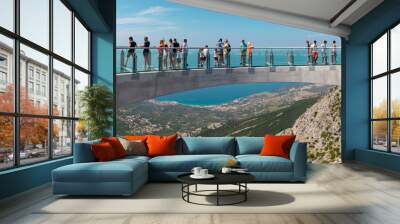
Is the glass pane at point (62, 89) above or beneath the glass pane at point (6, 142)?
above

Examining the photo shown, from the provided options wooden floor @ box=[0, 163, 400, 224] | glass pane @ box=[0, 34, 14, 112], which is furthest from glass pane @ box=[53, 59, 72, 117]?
wooden floor @ box=[0, 163, 400, 224]

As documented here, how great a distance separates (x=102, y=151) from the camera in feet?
21.0

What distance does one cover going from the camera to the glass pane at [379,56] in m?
9.74

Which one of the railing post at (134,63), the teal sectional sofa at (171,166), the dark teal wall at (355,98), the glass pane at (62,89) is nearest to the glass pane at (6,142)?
the teal sectional sofa at (171,166)

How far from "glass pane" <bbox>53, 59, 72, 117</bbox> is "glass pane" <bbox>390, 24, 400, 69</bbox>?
703cm

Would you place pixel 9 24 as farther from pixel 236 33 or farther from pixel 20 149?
pixel 236 33

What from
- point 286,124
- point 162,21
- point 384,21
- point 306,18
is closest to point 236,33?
point 162,21

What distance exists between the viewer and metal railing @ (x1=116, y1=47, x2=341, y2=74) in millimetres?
14867

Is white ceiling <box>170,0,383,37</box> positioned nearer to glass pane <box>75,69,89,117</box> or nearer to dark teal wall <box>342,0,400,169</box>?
dark teal wall <box>342,0,400,169</box>

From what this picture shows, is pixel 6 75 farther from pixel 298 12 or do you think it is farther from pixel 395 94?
pixel 395 94

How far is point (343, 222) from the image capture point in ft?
13.5

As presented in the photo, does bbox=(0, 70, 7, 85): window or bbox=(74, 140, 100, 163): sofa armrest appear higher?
bbox=(0, 70, 7, 85): window

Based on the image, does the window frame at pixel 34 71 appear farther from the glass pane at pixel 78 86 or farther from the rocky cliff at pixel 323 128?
the rocky cliff at pixel 323 128

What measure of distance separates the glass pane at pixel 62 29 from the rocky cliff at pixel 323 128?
12.7m
